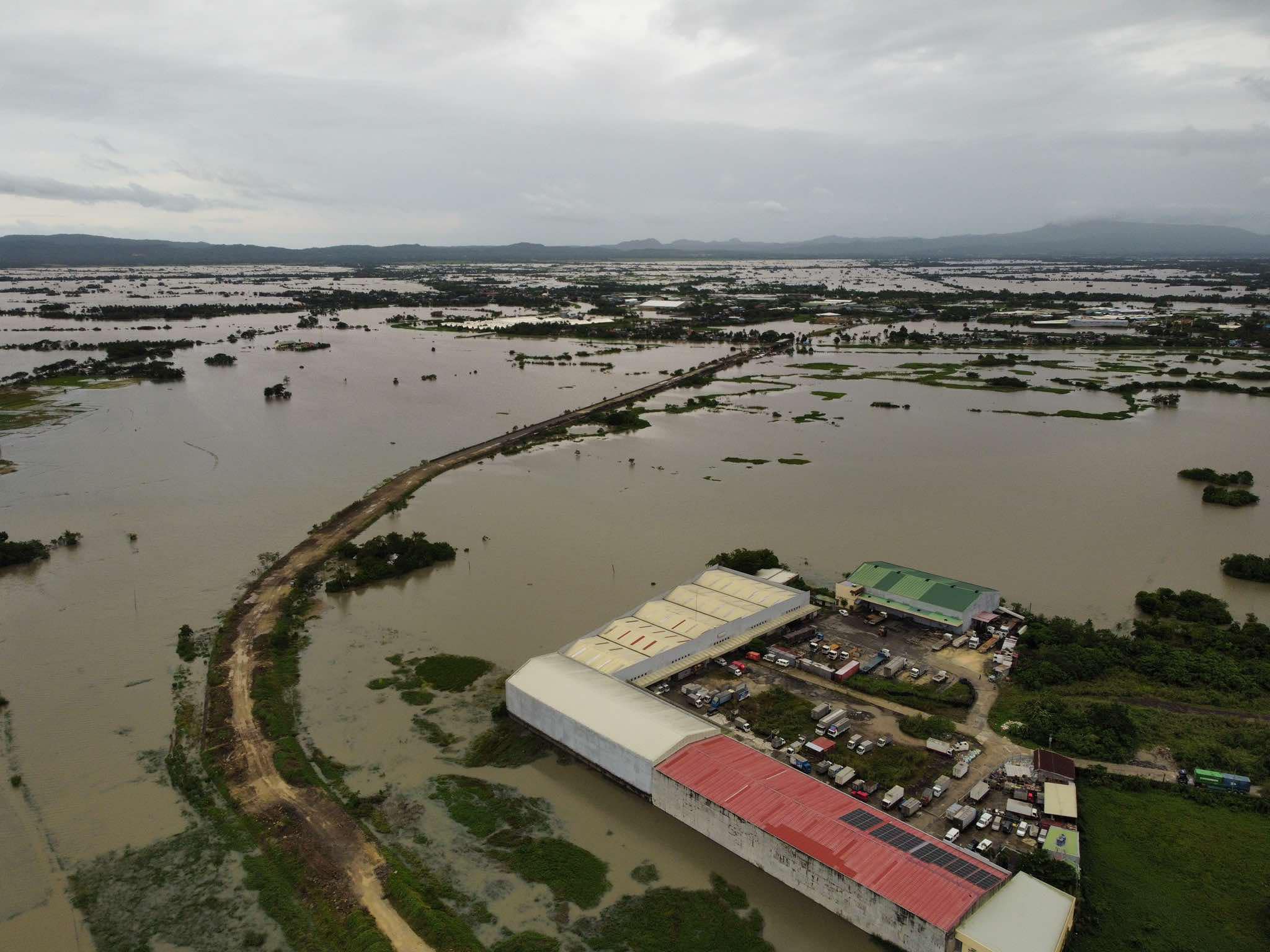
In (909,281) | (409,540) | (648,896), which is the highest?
(909,281)

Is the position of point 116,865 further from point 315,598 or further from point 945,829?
point 945,829

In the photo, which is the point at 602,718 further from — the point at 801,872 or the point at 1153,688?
the point at 1153,688

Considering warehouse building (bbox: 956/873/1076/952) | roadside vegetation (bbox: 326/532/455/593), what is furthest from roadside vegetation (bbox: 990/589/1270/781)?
roadside vegetation (bbox: 326/532/455/593)

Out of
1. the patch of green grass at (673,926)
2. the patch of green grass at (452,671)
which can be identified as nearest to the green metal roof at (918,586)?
the patch of green grass at (452,671)

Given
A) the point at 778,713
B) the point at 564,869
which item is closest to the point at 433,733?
the point at 564,869

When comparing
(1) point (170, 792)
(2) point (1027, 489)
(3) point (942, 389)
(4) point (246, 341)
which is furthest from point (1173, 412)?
(4) point (246, 341)

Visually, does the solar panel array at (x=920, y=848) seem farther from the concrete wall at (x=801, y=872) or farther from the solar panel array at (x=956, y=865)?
the concrete wall at (x=801, y=872)

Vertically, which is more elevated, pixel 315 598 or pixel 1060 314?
pixel 1060 314
